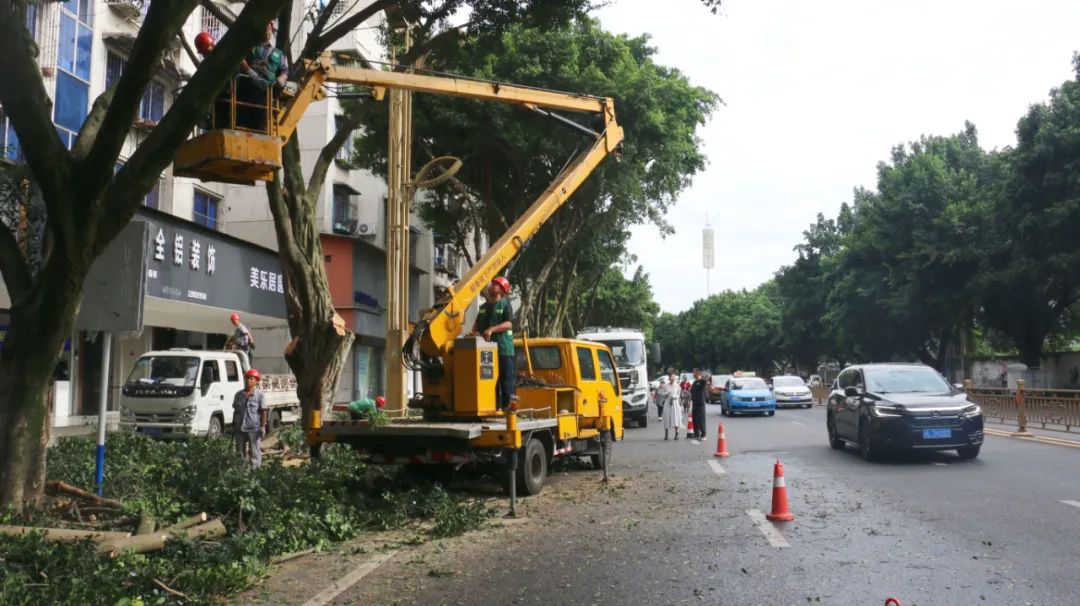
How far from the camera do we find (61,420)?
71.3 ft

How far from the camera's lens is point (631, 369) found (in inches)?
998

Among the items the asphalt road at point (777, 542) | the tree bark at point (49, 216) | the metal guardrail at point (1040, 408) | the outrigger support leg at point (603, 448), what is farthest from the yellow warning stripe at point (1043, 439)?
the tree bark at point (49, 216)

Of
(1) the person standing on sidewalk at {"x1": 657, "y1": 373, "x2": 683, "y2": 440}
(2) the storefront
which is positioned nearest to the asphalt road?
(1) the person standing on sidewalk at {"x1": 657, "y1": 373, "x2": 683, "y2": 440}

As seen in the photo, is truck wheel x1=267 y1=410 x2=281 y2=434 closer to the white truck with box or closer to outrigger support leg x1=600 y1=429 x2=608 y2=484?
the white truck with box

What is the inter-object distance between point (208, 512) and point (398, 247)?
6570mm

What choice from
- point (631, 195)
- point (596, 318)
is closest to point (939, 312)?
point (631, 195)

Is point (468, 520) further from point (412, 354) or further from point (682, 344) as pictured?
point (682, 344)

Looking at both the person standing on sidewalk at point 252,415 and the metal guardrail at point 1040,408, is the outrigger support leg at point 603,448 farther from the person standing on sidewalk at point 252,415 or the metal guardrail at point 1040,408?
the metal guardrail at point 1040,408

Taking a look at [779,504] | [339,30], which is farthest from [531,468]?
[339,30]

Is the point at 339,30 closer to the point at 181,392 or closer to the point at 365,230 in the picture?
the point at 181,392

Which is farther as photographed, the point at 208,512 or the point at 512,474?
the point at 512,474

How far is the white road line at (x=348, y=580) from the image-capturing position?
19.7ft

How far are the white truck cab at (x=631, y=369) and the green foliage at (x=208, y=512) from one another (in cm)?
1407

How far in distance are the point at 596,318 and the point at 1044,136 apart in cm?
2984
